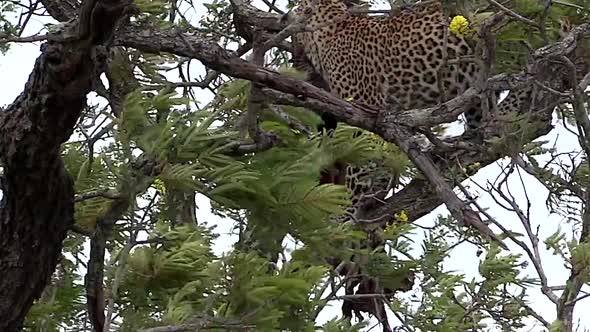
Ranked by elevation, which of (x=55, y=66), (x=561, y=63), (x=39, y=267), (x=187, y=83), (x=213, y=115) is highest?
(x=187, y=83)

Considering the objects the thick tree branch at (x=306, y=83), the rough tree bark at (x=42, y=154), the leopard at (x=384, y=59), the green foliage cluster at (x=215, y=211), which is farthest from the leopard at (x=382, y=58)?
the rough tree bark at (x=42, y=154)

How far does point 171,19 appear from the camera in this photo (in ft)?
17.5

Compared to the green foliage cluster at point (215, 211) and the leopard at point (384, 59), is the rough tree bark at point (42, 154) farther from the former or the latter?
the leopard at point (384, 59)

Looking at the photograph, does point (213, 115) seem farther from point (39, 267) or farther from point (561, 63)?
point (561, 63)

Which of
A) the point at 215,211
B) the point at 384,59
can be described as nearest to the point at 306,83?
the point at 215,211

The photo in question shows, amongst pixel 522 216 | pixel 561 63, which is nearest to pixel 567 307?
pixel 522 216

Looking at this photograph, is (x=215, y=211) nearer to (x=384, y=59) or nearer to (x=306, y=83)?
(x=306, y=83)

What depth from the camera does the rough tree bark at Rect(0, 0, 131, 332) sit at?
3.12m

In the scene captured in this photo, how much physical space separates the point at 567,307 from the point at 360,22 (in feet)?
13.9

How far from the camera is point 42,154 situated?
11.2 ft

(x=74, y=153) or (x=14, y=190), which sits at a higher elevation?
(x=74, y=153)

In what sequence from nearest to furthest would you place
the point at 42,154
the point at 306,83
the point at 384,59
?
the point at 42,154 → the point at 306,83 → the point at 384,59

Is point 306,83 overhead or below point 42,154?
overhead

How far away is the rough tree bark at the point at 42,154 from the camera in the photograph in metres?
3.12
